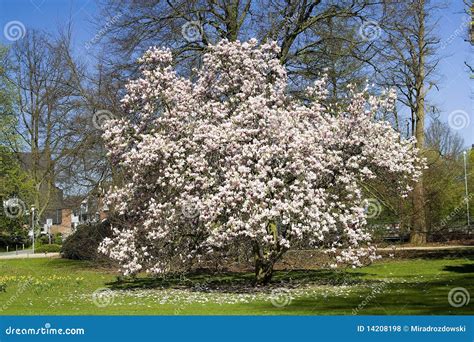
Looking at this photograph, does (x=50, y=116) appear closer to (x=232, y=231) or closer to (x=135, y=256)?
(x=135, y=256)

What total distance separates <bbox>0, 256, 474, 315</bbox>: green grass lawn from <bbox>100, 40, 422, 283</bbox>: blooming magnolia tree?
96 cm

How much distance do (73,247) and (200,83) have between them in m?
17.4

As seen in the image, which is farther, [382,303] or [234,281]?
[234,281]

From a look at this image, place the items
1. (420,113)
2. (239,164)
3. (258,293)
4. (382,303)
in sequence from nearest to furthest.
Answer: (382,303), (239,164), (258,293), (420,113)

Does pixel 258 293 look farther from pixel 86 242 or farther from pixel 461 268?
pixel 86 242

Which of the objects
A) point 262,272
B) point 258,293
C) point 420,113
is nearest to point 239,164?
point 258,293

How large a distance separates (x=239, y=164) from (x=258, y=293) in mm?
3212

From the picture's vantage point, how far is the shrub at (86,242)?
88.2ft

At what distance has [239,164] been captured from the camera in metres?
13.9

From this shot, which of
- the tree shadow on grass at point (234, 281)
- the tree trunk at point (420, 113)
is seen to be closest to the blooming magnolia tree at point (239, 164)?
the tree shadow on grass at point (234, 281)

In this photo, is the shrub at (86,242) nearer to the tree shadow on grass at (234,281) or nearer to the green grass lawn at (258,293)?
the green grass lawn at (258,293)

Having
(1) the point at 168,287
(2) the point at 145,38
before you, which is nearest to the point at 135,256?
(1) the point at 168,287

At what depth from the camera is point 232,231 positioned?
13602 millimetres

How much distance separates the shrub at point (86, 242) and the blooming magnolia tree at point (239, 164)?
35.6 feet
